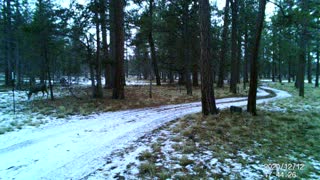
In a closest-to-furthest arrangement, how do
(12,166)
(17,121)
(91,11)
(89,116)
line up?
1. (12,166)
2. (17,121)
3. (89,116)
4. (91,11)

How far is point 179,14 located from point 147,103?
A: 27.4ft

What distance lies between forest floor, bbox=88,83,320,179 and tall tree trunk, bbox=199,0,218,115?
37.0 inches

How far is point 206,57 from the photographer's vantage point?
888 cm

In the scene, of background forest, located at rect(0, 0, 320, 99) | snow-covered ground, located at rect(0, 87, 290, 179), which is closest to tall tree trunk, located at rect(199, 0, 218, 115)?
background forest, located at rect(0, 0, 320, 99)

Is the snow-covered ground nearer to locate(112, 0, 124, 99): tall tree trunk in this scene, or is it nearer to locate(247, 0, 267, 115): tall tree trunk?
locate(247, 0, 267, 115): tall tree trunk

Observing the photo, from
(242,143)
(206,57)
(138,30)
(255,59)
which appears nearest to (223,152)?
(242,143)

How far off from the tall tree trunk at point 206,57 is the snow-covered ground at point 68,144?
150 cm

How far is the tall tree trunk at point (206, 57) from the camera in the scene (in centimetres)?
874

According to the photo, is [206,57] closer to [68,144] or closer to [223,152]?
[223,152]

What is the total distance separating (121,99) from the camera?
14281 mm

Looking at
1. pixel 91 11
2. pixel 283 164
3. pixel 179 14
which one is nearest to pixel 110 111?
pixel 91 11

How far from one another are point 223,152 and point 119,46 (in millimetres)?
10152

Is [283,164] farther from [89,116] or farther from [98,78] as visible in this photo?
[98,78]

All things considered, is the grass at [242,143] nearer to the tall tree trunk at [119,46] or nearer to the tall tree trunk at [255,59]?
the tall tree trunk at [255,59]
